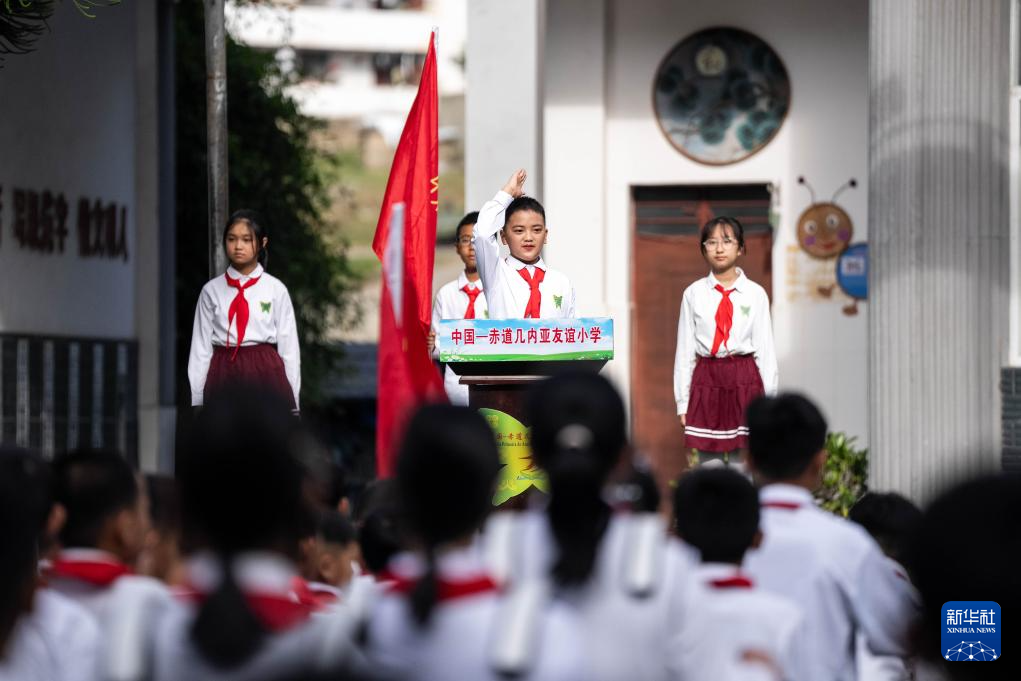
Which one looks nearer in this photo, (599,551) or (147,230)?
(599,551)

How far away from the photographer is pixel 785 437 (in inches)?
171

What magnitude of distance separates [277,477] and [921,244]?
6685 millimetres

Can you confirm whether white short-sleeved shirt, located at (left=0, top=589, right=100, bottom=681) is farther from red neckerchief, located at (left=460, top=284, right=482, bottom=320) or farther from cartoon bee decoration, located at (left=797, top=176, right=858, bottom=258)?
cartoon bee decoration, located at (left=797, top=176, right=858, bottom=258)

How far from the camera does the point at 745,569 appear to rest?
420 centimetres

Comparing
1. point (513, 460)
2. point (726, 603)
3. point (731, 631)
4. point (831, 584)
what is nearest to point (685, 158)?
point (513, 460)

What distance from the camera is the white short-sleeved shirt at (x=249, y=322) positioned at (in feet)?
28.4

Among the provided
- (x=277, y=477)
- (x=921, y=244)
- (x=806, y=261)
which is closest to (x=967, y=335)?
(x=921, y=244)

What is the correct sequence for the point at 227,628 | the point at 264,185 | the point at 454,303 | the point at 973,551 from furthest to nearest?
the point at 264,185, the point at 454,303, the point at 227,628, the point at 973,551

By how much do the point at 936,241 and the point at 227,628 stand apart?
6804 millimetres

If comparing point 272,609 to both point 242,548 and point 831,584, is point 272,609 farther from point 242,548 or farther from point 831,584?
point 831,584

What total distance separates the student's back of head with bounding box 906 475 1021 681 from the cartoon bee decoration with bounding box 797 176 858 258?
10.1 m

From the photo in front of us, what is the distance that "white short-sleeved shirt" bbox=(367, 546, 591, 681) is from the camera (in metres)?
2.73

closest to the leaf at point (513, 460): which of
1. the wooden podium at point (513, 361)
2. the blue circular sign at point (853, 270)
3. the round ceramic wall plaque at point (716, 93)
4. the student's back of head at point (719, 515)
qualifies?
the wooden podium at point (513, 361)

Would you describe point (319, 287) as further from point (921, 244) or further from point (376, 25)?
point (376, 25)
